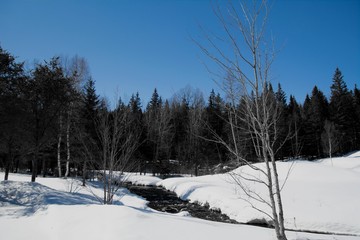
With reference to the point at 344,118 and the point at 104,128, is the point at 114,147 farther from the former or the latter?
the point at 344,118

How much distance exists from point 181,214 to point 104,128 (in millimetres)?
4914

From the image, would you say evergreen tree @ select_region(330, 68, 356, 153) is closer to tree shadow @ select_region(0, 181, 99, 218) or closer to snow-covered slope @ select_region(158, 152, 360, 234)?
snow-covered slope @ select_region(158, 152, 360, 234)

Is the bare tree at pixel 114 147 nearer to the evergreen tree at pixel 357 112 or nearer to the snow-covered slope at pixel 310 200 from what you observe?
the snow-covered slope at pixel 310 200

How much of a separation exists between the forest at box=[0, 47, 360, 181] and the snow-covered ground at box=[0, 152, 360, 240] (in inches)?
70.8

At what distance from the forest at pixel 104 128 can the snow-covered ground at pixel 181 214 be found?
180cm

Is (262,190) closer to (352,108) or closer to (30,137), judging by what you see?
(30,137)

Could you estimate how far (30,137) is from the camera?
1500 cm

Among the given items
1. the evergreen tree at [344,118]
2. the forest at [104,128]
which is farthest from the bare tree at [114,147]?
the evergreen tree at [344,118]

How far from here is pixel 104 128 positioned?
833 cm

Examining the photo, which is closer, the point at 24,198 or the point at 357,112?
the point at 24,198

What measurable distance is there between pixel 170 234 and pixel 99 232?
5.06ft

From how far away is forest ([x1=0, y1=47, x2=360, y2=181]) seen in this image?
8.70 meters

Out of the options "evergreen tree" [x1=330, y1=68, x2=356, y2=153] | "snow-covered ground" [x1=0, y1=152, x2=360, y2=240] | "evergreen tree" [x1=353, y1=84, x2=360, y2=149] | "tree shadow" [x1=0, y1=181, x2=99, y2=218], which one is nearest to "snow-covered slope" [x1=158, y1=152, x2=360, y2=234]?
"snow-covered ground" [x1=0, y1=152, x2=360, y2=240]

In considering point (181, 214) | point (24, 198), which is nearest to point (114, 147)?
point (181, 214)
